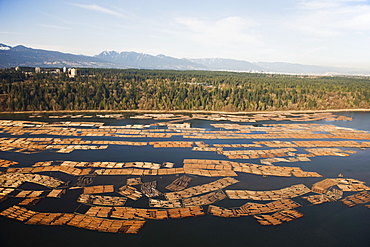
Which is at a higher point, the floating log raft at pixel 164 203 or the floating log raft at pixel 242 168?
the floating log raft at pixel 242 168

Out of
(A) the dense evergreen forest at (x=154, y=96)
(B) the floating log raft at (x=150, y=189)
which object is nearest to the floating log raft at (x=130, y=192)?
(B) the floating log raft at (x=150, y=189)

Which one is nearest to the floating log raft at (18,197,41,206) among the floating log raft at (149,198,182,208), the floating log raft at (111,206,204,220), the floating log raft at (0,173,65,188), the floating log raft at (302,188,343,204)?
the floating log raft at (0,173,65,188)

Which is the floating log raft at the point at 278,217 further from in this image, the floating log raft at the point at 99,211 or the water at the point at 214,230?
the floating log raft at the point at 99,211

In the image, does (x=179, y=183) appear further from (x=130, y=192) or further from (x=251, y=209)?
(x=251, y=209)

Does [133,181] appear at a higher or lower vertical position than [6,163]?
higher

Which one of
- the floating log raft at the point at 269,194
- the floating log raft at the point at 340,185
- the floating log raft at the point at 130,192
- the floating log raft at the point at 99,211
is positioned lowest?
the floating log raft at the point at 99,211

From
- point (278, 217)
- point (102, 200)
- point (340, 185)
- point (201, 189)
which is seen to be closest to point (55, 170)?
point (102, 200)

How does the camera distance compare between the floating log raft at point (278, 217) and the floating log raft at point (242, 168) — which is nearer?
the floating log raft at point (278, 217)
